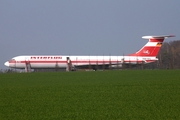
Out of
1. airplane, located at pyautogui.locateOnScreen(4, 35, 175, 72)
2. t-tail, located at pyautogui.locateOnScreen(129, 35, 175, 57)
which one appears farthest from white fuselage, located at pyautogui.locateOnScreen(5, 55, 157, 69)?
t-tail, located at pyautogui.locateOnScreen(129, 35, 175, 57)

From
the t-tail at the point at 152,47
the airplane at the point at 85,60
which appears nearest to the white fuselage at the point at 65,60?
the airplane at the point at 85,60

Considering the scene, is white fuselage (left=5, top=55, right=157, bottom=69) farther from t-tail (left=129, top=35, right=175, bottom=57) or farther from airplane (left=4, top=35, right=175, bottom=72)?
t-tail (left=129, top=35, right=175, bottom=57)

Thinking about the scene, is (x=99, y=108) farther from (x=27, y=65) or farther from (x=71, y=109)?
(x=27, y=65)

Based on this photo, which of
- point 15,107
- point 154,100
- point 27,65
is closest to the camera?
point 15,107

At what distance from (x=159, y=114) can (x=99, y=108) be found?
137 cm

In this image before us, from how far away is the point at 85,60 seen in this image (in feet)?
146

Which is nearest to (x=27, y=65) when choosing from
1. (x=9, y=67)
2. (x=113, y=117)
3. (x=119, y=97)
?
(x=9, y=67)

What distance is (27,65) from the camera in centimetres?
4231

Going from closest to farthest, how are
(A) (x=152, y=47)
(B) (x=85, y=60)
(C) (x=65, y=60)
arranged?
(C) (x=65, y=60), (B) (x=85, y=60), (A) (x=152, y=47)

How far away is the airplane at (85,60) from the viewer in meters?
42.4

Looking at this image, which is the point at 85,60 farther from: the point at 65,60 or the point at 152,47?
the point at 152,47

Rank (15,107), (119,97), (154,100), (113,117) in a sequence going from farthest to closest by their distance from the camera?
(119,97) → (154,100) → (15,107) → (113,117)

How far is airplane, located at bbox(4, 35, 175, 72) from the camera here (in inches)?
1670

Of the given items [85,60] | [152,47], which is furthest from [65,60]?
[152,47]
